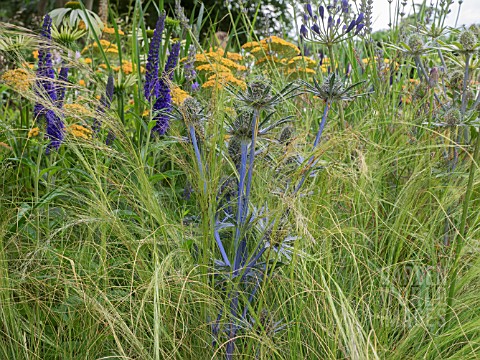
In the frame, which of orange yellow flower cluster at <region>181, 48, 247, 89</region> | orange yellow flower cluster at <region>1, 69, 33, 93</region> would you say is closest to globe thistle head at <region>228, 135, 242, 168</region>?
orange yellow flower cluster at <region>181, 48, 247, 89</region>

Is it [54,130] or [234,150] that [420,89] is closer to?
[234,150]

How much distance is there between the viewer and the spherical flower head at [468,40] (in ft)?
6.35

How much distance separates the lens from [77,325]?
188 cm

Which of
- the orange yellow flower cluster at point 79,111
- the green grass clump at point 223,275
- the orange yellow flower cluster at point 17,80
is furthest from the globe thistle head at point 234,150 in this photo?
the orange yellow flower cluster at point 17,80

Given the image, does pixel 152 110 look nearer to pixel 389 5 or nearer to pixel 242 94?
pixel 242 94

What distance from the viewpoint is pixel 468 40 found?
194 cm

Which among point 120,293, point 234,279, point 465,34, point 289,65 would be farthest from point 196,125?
point 289,65

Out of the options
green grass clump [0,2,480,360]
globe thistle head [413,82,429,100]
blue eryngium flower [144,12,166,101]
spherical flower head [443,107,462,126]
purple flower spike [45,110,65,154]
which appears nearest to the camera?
green grass clump [0,2,480,360]

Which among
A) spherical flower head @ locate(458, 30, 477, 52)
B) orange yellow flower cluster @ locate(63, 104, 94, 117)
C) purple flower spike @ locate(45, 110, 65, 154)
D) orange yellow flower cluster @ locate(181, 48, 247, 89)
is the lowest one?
purple flower spike @ locate(45, 110, 65, 154)

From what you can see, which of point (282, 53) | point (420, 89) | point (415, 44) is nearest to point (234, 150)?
point (415, 44)

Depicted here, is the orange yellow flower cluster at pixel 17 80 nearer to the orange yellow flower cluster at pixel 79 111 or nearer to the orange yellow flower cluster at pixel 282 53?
the orange yellow flower cluster at pixel 79 111

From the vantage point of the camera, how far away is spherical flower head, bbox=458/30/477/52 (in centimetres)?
193

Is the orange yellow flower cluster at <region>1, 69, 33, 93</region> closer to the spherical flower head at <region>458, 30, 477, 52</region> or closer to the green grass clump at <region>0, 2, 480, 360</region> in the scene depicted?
the green grass clump at <region>0, 2, 480, 360</region>

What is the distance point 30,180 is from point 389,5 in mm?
2351
